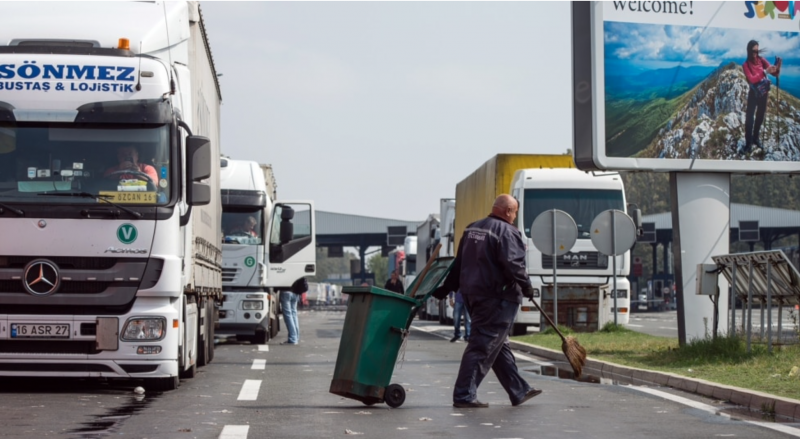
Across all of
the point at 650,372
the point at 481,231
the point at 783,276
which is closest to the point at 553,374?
the point at 650,372

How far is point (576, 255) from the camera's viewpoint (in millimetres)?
25297

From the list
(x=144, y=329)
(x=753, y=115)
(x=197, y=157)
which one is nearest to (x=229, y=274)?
(x=753, y=115)

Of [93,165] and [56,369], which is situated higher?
[93,165]

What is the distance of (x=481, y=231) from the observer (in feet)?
35.5

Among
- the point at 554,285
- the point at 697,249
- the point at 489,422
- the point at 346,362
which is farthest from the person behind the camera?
the point at 554,285

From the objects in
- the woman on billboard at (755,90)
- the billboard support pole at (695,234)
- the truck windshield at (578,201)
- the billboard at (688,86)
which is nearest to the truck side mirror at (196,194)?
the billboard at (688,86)

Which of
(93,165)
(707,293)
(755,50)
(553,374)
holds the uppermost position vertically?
(755,50)

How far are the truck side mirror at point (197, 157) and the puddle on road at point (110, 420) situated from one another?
202 cm

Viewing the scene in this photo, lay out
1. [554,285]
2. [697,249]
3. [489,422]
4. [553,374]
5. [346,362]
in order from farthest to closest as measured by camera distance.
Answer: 1. [554,285]
2. [697,249]
3. [553,374]
4. [346,362]
5. [489,422]

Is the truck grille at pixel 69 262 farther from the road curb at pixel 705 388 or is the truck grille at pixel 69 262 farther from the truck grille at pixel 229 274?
the truck grille at pixel 229 274

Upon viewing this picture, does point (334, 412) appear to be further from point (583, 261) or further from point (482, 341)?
point (583, 261)

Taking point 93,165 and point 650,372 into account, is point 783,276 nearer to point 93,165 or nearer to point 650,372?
point 650,372

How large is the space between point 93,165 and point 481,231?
339 centimetres

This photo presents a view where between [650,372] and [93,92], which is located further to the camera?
[650,372]
